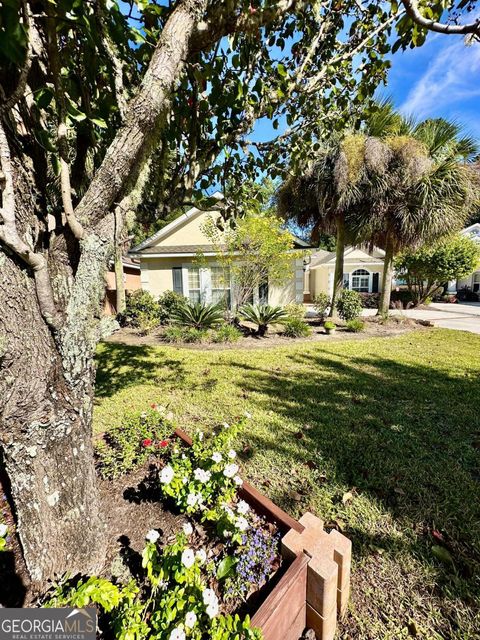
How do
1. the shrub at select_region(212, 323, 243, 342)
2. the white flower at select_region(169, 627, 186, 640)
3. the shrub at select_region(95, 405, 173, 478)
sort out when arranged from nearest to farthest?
the white flower at select_region(169, 627, 186, 640)
the shrub at select_region(95, 405, 173, 478)
the shrub at select_region(212, 323, 243, 342)

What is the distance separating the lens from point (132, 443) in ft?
7.36

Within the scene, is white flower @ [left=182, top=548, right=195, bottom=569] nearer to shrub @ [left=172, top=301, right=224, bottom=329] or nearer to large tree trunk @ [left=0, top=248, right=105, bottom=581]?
large tree trunk @ [left=0, top=248, right=105, bottom=581]

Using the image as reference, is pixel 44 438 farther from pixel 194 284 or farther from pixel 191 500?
pixel 194 284

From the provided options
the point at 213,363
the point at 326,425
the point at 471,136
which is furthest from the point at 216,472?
the point at 471,136

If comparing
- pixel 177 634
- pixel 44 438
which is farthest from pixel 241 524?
pixel 44 438

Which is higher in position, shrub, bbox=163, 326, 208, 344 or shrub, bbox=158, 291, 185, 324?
shrub, bbox=158, 291, 185, 324

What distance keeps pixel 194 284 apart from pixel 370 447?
9889mm

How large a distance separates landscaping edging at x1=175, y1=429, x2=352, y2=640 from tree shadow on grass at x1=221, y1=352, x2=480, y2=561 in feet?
2.64

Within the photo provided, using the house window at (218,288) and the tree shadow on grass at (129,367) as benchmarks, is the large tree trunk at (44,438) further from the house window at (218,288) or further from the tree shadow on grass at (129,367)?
the house window at (218,288)

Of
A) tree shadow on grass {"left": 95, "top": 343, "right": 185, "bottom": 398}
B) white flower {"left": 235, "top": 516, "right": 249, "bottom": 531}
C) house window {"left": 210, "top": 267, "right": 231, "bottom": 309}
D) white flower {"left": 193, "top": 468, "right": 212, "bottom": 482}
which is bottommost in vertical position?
tree shadow on grass {"left": 95, "top": 343, "right": 185, "bottom": 398}

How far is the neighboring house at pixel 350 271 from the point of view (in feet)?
64.7

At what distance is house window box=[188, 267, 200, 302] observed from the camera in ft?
38.3

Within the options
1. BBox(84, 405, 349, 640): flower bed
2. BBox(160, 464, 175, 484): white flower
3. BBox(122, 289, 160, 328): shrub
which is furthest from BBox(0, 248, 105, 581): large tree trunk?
BBox(122, 289, 160, 328): shrub

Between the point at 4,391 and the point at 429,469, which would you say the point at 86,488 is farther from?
the point at 429,469
